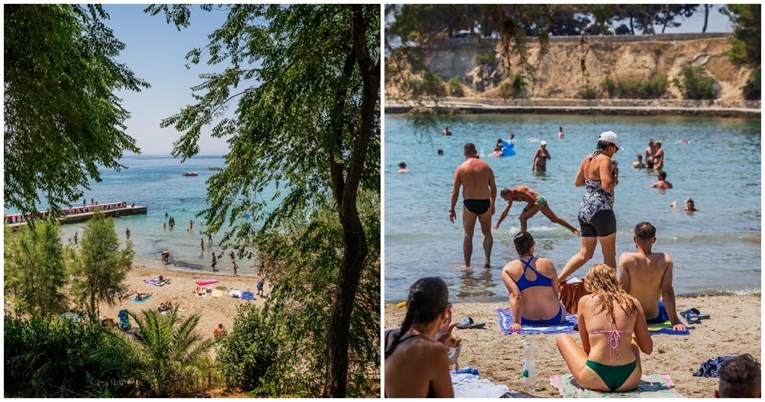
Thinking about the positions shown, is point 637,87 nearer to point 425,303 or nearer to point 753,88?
point 753,88

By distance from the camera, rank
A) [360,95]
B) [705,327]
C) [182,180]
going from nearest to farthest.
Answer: [705,327] < [360,95] < [182,180]

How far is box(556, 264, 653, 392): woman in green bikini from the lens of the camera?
13.4 feet

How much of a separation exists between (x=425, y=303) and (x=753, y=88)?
1570cm

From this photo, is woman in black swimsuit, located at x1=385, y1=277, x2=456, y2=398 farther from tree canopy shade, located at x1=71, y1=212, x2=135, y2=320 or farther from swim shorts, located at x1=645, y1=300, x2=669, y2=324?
tree canopy shade, located at x1=71, y1=212, x2=135, y2=320

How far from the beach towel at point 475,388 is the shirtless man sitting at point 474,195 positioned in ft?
6.31

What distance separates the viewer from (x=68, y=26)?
6488 mm

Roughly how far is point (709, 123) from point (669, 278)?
17790mm

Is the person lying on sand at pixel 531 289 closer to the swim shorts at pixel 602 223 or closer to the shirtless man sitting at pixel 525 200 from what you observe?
the swim shorts at pixel 602 223

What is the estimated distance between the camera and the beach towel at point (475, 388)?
440 cm

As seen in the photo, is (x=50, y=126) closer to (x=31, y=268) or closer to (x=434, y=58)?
(x=31, y=268)

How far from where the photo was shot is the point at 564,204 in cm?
1068

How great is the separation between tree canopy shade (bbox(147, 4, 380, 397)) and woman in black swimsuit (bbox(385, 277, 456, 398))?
2.50 metres

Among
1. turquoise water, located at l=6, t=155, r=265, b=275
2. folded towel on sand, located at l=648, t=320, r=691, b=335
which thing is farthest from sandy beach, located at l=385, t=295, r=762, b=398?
turquoise water, located at l=6, t=155, r=265, b=275

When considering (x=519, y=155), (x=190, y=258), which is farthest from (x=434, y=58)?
(x=519, y=155)
